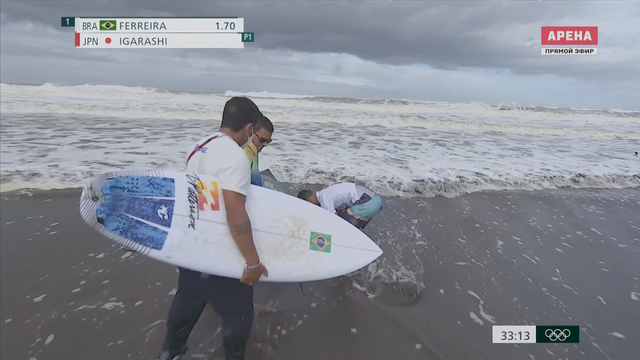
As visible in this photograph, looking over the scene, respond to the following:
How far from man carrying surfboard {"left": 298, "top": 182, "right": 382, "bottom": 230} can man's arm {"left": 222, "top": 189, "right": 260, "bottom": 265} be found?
4.40ft

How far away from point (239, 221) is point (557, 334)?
2.73 metres

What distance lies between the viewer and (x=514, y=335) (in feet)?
8.67

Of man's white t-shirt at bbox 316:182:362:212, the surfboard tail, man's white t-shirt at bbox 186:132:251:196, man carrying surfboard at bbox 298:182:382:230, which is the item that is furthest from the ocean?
man's white t-shirt at bbox 186:132:251:196

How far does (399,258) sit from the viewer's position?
3.61 metres

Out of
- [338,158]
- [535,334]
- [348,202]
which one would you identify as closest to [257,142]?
[348,202]

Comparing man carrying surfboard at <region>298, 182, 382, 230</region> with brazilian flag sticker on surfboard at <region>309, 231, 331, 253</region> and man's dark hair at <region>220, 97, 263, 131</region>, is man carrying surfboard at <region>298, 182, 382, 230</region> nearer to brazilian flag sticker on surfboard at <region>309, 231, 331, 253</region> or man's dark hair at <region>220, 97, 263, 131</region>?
brazilian flag sticker on surfboard at <region>309, 231, 331, 253</region>

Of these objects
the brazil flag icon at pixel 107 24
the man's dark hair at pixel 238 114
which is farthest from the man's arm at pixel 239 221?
the brazil flag icon at pixel 107 24

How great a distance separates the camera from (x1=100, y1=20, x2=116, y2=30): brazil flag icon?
23.6 feet

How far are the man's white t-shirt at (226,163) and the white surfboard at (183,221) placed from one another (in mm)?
104

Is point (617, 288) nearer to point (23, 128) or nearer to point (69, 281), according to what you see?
point (69, 281)

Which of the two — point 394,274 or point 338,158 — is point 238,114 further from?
point 338,158

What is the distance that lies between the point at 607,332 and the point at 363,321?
1994 millimetres

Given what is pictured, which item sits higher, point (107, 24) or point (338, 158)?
point (107, 24)

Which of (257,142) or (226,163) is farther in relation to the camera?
(257,142)
